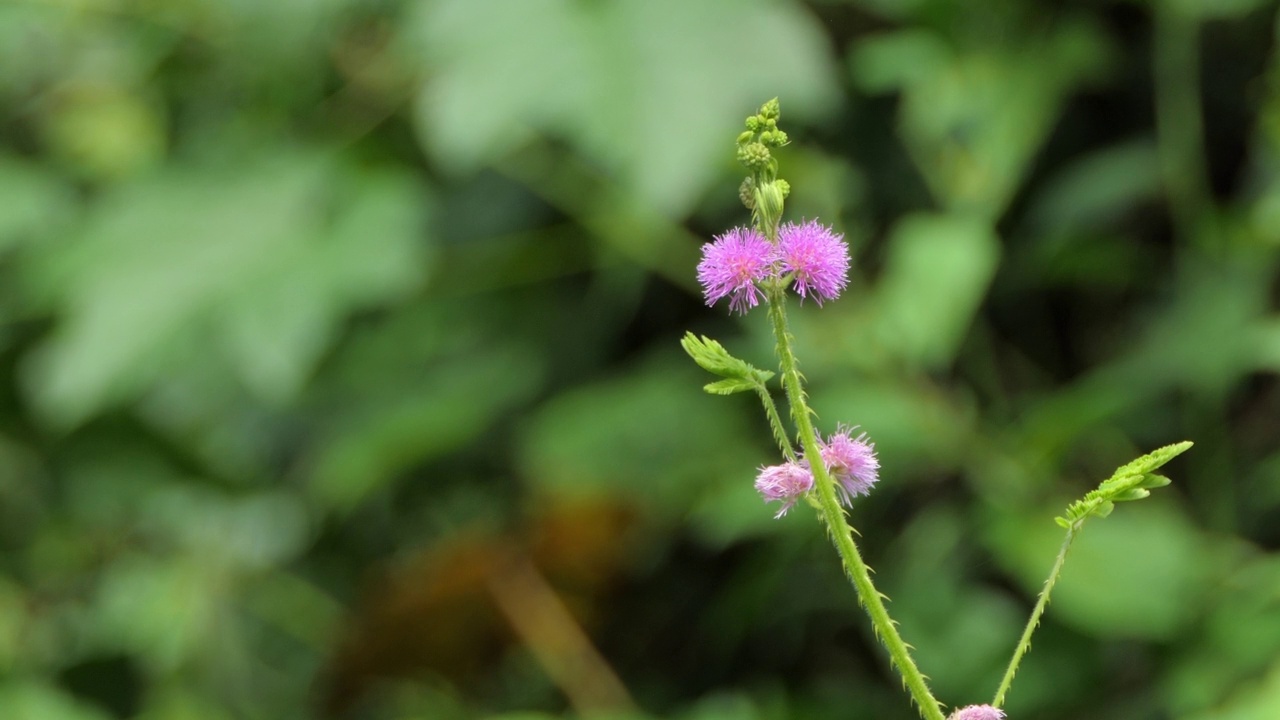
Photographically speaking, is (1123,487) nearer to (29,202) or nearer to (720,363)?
(720,363)

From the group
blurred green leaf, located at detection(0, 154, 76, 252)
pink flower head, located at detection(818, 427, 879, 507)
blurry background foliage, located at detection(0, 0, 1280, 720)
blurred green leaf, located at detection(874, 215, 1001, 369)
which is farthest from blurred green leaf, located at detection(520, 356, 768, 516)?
pink flower head, located at detection(818, 427, 879, 507)

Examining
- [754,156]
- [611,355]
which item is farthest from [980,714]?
[611,355]

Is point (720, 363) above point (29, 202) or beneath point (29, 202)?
beneath

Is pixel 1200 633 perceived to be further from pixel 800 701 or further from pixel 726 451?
pixel 726 451

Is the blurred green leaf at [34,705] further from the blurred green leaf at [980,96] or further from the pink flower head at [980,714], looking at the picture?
the pink flower head at [980,714]

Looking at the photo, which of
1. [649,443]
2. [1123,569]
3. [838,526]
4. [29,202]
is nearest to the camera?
[838,526]

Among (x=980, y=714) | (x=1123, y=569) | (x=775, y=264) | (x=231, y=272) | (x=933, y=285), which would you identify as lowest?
(x=980, y=714)

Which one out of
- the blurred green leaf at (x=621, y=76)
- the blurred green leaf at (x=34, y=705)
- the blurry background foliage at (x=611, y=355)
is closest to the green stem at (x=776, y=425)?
the blurry background foliage at (x=611, y=355)
